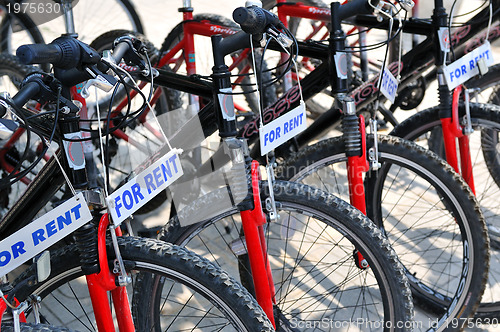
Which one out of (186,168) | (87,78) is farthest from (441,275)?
(87,78)

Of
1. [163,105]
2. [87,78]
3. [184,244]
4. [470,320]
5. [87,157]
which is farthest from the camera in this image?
[163,105]

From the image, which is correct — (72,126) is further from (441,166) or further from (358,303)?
(358,303)

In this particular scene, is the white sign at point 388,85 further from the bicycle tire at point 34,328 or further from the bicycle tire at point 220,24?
the bicycle tire at point 34,328

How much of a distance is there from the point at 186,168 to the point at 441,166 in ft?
3.72

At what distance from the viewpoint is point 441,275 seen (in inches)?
129

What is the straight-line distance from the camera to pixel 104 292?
5.87 ft

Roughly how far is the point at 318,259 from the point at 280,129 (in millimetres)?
1161

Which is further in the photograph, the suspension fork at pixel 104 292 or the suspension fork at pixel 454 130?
the suspension fork at pixel 454 130

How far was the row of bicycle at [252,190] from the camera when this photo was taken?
1.73 meters

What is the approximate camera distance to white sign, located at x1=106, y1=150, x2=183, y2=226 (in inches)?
68.5

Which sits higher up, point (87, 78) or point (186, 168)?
point (186, 168)

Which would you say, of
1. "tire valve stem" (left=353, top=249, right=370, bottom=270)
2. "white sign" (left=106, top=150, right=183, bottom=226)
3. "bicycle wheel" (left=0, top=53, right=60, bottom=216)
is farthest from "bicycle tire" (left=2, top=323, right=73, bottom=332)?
"bicycle wheel" (left=0, top=53, right=60, bottom=216)

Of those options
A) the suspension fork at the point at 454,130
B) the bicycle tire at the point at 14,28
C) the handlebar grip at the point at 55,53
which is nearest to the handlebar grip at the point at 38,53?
the handlebar grip at the point at 55,53

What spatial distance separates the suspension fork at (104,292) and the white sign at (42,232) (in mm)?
73
